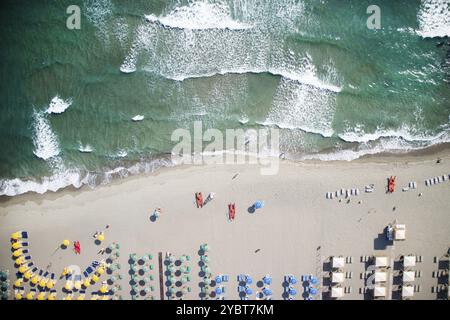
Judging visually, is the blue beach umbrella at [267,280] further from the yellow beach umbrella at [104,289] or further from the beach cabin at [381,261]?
the yellow beach umbrella at [104,289]

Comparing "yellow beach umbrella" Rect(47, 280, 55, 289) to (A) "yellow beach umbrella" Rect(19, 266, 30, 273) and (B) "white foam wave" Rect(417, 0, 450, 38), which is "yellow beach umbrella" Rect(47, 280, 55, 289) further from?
(B) "white foam wave" Rect(417, 0, 450, 38)

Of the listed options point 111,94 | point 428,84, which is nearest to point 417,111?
point 428,84

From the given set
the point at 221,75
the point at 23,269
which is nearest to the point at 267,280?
the point at 221,75

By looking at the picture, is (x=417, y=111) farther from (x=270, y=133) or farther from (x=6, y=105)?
(x=6, y=105)

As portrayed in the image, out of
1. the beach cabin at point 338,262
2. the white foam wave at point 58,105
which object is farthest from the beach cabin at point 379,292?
the white foam wave at point 58,105

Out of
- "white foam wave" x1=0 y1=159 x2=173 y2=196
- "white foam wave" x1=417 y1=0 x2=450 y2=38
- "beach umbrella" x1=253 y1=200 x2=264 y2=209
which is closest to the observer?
"beach umbrella" x1=253 y1=200 x2=264 y2=209

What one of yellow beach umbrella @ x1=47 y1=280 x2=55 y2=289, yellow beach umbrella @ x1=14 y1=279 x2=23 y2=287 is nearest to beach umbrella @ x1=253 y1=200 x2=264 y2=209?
yellow beach umbrella @ x1=47 y1=280 x2=55 y2=289
